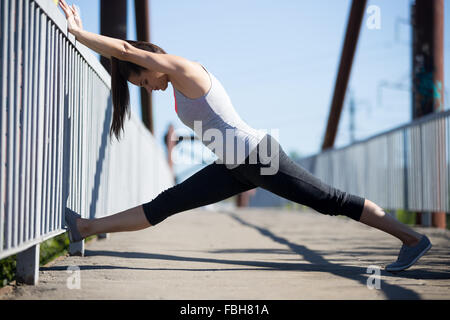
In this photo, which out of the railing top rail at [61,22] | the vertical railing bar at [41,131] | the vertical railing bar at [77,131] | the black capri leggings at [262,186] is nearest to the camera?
the vertical railing bar at [41,131]

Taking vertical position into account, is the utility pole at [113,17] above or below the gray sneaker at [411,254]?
above

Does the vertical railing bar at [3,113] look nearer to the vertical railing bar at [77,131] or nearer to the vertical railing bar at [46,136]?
the vertical railing bar at [46,136]

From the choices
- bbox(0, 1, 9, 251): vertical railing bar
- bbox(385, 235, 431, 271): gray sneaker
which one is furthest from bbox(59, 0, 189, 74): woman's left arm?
bbox(385, 235, 431, 271): gray sneaker

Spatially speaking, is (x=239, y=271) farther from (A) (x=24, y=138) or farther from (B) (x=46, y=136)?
(A) (x=24, y=138)

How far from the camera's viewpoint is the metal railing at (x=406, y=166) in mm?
6957

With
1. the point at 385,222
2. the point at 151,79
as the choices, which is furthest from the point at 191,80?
the point at 385,222

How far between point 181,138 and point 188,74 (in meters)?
22.1

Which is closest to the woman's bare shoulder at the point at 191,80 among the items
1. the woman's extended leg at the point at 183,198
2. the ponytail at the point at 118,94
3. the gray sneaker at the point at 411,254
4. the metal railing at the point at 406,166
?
the ponytail at the point at 118,94

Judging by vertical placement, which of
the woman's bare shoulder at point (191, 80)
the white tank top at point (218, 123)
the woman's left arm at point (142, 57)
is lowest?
the white tank top at point (218, 123)

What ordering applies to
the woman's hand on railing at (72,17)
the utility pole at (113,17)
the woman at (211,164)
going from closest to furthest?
1. the woman at (211,164)
2. the woman's hand on railing at (72,17)
3. the utility pole at (113,17)

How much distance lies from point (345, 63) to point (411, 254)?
9929 millimetres

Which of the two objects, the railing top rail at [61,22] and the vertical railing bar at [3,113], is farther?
the railing top rail at [61,22]
